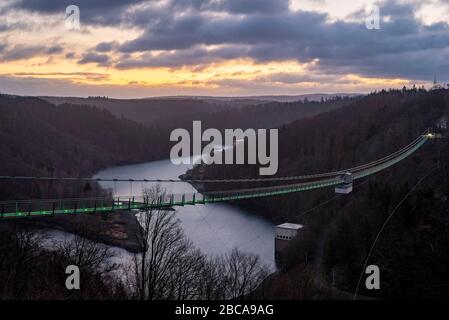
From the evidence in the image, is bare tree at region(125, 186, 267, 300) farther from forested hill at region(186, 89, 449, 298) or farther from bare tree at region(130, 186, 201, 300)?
forested hill at region(186, 89, 449, 298)

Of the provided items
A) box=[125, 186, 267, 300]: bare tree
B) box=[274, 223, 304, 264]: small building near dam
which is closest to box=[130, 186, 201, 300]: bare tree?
box=[125, 186, 267, 300]: bare tree

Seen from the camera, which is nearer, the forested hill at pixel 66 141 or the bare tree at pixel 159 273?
the bare tree at pixel 159 273

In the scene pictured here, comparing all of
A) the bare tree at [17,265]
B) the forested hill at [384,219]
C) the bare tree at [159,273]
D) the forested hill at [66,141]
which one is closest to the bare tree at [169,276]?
the bare tree at [159,273]

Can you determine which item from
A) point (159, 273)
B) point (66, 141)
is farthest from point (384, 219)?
point (66, 141)

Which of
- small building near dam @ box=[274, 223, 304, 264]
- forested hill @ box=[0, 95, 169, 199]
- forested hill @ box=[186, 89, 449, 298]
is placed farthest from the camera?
forested hill @ box=[0, 95, 169, 199]

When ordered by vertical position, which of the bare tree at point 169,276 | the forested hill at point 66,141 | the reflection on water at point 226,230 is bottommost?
the reflection on water at point 226,230

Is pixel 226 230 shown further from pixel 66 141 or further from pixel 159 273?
pixel 66 141

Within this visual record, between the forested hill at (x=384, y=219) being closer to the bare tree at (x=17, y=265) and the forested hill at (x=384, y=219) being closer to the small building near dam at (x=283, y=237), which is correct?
the small building near dam at (x=283, y=237)

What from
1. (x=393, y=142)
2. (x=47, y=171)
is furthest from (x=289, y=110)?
(x=393, y=142)
